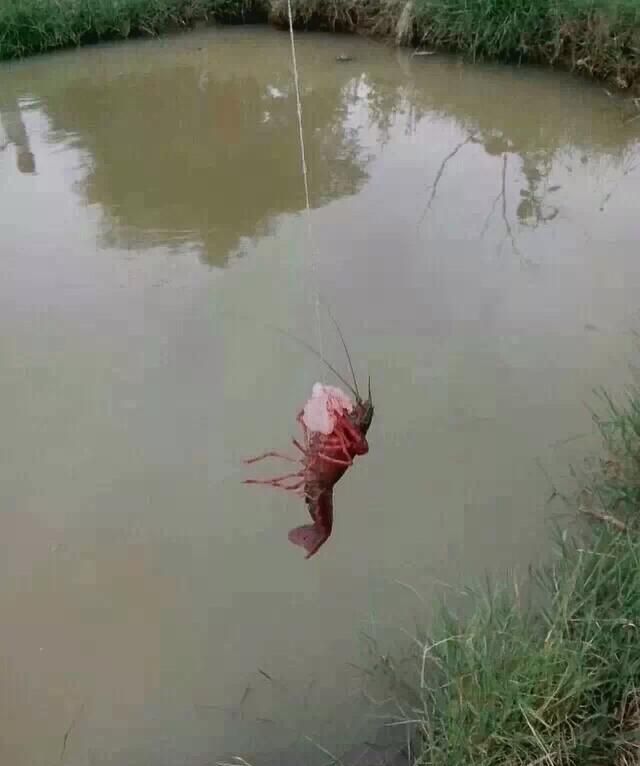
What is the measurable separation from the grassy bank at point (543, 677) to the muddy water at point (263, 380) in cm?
29

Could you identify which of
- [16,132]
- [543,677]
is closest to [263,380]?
[543,677]

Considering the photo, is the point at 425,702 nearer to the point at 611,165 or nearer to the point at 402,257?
the point at 402,257

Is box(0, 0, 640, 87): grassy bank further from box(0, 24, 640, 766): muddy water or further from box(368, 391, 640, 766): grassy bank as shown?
box(368, 391, 640, 766): grassy bank

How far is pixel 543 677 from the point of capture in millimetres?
1759

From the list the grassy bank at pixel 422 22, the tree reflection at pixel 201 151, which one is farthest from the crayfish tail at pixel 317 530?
the grassy bank at pixel 422 22

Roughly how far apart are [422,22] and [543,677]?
609 centimetres

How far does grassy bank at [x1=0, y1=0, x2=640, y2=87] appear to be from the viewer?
5629 millimetres

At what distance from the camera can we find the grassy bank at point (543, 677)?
1750mm

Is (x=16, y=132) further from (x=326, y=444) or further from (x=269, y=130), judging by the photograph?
(x=326, y=444)

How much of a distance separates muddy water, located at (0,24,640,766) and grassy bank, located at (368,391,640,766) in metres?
0.29

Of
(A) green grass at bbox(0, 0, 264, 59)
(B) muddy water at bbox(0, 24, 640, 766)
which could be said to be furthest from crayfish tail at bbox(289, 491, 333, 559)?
(A) green grass at bbox(0, 0, 264, 59)

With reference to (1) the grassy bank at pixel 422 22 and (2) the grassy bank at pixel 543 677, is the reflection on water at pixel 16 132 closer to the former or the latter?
(1) the grassy bank at pixel 422 22

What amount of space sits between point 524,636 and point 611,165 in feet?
11.9

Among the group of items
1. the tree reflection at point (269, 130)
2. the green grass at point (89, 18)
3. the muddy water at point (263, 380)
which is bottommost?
the muddy water at point (263, 380)
